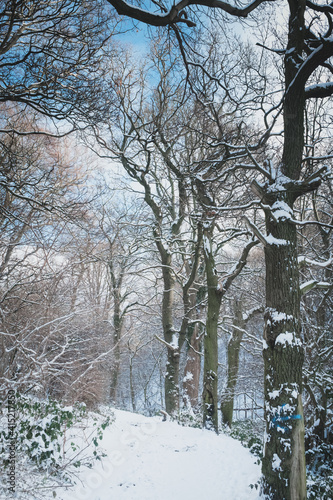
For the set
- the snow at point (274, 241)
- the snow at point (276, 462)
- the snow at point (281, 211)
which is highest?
the snow at point (281, 211)

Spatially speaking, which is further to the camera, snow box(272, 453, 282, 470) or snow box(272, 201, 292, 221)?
snow box(272, 201, 292, 221)

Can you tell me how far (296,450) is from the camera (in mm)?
3832

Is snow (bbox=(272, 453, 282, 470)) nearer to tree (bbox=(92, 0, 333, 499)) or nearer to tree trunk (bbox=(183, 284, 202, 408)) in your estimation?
tree (bbox=(92, 0, 333, 499))

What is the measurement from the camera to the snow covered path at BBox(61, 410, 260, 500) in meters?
4.43

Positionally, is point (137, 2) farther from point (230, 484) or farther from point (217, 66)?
point (230, 484)

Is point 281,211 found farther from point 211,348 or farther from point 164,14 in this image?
point 211,348

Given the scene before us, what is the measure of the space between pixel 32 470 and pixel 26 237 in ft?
10.7

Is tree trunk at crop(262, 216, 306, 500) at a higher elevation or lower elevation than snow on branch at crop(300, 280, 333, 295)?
lower

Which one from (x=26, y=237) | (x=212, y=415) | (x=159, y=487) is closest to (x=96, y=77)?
(x=26, y=237)

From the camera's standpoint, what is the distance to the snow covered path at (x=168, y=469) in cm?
443

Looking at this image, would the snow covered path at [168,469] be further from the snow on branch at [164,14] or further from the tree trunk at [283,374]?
the snow on branch at [164,14]

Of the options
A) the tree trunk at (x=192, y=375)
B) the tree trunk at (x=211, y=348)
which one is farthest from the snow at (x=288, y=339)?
the tree trunk at (x=192, y=375)

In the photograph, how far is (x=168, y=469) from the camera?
209 inches

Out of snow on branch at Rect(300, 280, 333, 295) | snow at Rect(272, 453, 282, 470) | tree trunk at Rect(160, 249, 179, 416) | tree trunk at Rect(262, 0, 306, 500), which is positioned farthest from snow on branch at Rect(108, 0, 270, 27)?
tree trunk at Rect(160, 249, 179, 416)
